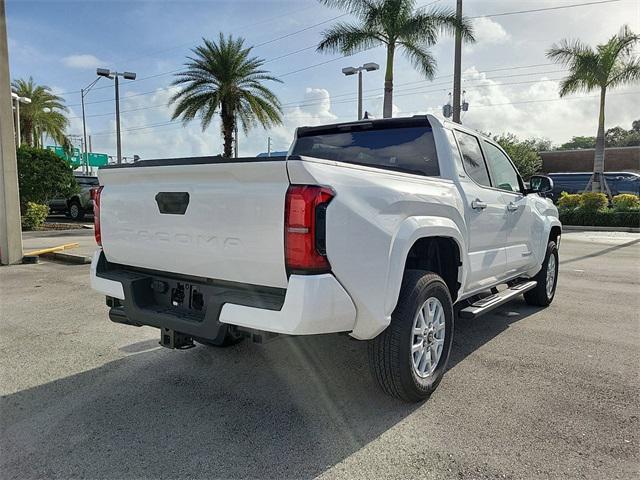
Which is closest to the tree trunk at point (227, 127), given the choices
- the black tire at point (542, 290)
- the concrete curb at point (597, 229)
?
the concrete curb at point (597, 229)

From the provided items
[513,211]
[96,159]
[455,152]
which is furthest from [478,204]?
[96,159]

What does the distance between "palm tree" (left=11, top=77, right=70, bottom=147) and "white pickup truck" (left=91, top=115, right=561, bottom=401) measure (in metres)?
33.4

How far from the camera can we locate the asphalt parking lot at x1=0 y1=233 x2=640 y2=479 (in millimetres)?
2660

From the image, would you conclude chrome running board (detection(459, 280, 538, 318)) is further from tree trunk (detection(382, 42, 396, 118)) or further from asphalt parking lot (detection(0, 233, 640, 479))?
tree trunk (detection(382, 42, 396, 118))

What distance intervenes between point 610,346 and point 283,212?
3.75 meters

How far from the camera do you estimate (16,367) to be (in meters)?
4.02

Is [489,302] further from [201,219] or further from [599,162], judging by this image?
[599,162]

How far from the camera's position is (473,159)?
459 cm

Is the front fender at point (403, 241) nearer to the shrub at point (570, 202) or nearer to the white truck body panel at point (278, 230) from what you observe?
the white truck body panel at point (278, 230)

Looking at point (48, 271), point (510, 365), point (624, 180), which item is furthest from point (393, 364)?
point (624, 180)

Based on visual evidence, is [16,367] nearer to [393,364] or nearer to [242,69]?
[393,364]

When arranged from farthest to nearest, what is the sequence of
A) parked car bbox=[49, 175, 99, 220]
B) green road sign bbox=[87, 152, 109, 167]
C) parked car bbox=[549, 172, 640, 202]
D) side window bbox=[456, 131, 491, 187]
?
→ green road sign bbox=[87, 152, 109, 167] → parked car bbox=[549, 172, 640, 202] → parked car bbox=[49, 175, 99, 220] → side window bbox=[456, 131, 491, 187]

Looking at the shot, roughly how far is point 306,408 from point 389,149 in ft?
7.43

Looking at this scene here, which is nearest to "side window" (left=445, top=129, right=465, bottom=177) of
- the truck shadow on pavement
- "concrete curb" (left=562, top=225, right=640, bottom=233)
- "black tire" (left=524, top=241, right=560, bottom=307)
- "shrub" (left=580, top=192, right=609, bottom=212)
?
the truck shadow on pavement
